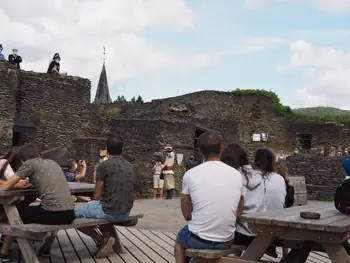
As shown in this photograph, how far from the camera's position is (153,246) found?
258 inches

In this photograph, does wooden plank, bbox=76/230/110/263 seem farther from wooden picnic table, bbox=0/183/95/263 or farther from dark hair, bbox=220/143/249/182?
dark hair, bbox=220/143/249/182

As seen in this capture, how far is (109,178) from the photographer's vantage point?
539cm

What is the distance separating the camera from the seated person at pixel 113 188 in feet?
17.7

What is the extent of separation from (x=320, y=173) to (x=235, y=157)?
14.8m

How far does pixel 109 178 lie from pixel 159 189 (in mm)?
11012

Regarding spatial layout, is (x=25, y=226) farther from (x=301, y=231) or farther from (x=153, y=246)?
(x=301, y=231)

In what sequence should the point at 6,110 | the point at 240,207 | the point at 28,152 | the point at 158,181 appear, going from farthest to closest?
the point at 6,110 → the point at 158,181 → the point at 28,152 → the point at 240,207

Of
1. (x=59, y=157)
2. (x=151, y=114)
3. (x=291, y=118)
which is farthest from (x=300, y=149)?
(x=59, y=157)

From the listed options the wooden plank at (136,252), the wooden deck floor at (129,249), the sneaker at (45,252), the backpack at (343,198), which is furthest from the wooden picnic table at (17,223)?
the backpack at (343,198)

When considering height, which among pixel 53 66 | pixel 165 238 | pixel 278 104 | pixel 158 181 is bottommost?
pixel 165 238

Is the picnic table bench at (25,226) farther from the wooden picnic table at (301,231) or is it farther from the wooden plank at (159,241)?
the wooden picnic table at (301,231)

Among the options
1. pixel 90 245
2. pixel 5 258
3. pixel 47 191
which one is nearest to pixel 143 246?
pixel 90 245

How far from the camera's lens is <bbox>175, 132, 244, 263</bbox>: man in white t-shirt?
4.11m

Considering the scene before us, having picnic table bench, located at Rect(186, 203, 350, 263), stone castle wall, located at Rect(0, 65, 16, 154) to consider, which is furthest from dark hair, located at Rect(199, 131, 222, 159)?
stone castle wall, located at Rect(0, 65, 16, 154)
